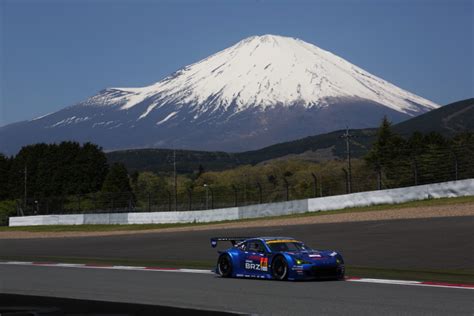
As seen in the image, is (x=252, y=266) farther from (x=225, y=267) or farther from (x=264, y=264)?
(x=225, y=267)

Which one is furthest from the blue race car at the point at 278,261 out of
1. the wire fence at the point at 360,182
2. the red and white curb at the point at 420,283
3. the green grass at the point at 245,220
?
the wire fence at the point at 360,182

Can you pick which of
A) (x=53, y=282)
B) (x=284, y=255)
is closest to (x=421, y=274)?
(x=284, y=255)

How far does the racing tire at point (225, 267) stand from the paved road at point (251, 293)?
31 cm

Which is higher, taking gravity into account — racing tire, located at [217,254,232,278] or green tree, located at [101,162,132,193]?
green tree, located at [101,162,132,193]

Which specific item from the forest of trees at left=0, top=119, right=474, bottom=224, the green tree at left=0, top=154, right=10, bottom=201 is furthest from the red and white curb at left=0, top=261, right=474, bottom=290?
the green tree at left=0, top=154, right=10, bottom=201

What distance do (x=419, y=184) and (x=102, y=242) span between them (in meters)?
18.5

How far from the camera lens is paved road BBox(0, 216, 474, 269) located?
22547 mm

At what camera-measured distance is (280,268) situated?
1923 centimetres

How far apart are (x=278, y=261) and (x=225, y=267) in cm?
202

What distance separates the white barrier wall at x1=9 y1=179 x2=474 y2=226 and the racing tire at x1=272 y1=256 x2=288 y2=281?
24.4 meters

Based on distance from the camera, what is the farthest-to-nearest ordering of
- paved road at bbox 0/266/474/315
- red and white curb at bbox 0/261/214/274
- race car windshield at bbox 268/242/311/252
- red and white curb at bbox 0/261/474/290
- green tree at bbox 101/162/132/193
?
green tree at bbox 101/162/132/193 → red and white curb at bbox 0/261/214/274 → race car windshield at bbox 268/242/311/252 → red and white curb at bbox 0/261/474/290 → paved road at bbox 0/266/474/315

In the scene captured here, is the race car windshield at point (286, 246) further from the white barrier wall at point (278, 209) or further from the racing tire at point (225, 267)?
the white barrier wall at point (278, 209)

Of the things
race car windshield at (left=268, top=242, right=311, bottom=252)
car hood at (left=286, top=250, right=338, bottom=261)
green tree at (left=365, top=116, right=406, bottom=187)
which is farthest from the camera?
green tree at (left=365, top=116, right=406, bottom=187)

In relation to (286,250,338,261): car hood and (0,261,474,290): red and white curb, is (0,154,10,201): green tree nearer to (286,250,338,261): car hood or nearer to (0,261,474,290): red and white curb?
(0,261,474,290): red and white curb
